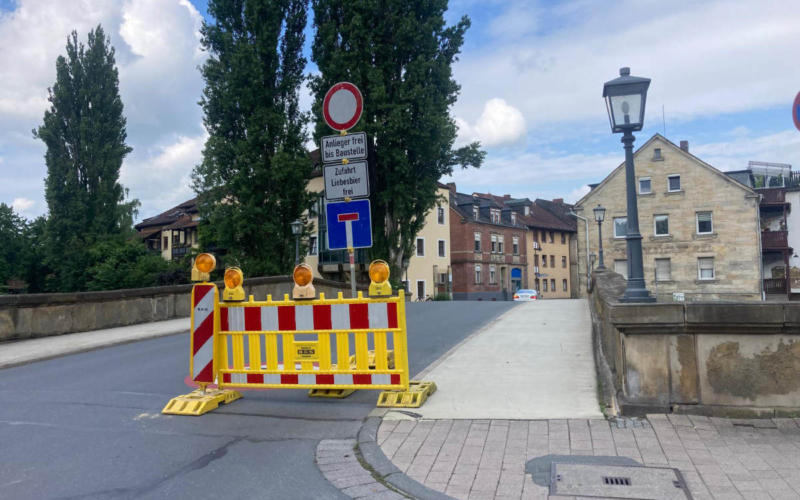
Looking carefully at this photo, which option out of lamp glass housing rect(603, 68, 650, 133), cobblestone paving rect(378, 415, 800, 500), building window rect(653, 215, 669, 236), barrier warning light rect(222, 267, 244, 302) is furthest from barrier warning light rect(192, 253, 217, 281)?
building window rect(653, 215, 669, 236)

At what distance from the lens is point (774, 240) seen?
47500 mm

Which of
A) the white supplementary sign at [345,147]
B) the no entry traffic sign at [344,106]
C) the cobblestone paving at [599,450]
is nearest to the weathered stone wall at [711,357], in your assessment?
the cobblestone paving at [599,450]

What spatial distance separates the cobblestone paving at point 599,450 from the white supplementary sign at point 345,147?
3278mm

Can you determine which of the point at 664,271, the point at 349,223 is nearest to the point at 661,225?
the point at 664,271

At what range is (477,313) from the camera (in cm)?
1767

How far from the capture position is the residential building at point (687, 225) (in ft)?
154

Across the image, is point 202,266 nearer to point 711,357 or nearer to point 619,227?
point 711,357

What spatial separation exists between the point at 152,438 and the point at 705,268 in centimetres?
5075

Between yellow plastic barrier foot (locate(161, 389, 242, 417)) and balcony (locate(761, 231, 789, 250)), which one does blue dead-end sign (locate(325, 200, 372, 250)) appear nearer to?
yellow plastic barrier foot (locate(161, 389, 242, 417))

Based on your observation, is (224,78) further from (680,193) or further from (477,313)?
(680,193)

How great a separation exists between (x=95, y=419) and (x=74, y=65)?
44483 millimetres

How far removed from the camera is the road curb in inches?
153

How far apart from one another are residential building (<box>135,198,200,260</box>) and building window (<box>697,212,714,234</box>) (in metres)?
47.1

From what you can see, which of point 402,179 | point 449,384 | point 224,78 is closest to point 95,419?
point 449,384
